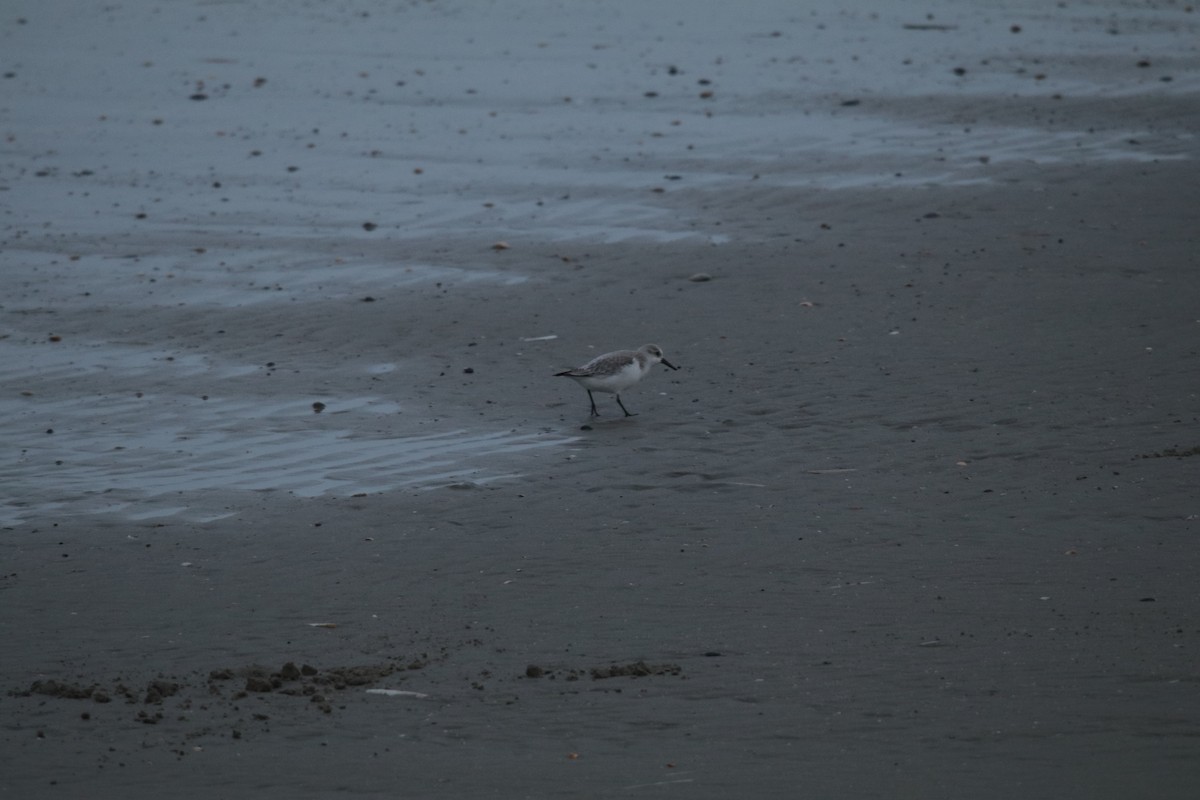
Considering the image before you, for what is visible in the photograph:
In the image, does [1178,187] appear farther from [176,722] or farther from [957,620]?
[176,722]

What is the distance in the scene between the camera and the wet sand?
6.48m

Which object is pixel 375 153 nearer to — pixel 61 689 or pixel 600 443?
pixel 600 443

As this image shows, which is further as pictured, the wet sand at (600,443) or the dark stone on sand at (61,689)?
the dark stone on sand at (61,689)

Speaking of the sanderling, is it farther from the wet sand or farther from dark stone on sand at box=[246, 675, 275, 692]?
dark stone on sand at box=[246, 675, 275, 692]

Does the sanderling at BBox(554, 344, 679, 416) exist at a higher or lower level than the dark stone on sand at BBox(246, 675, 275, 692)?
higher

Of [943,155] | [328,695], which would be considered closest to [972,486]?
[328,695]

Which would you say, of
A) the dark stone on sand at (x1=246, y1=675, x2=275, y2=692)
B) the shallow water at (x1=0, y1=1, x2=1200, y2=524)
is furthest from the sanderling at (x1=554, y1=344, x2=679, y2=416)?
the dark stone on sand at (x1=246, y1=675, x2=275, y2=692)

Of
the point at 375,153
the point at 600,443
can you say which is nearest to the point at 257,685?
the point at 600,443

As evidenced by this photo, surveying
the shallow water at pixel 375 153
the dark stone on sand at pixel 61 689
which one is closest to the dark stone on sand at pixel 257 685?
the dark stone on sand at pixel 61 689

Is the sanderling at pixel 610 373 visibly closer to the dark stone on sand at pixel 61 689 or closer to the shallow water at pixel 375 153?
the shallow water at pixel 375 153

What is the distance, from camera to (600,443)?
35.1 ft

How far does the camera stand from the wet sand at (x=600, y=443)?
21.3ft

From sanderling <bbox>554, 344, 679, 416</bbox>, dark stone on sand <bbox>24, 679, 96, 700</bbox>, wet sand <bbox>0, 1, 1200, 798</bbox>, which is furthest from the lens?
sanderling <bbox>554, 344, 679, 416</bbox>

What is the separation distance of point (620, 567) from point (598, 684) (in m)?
1.52
